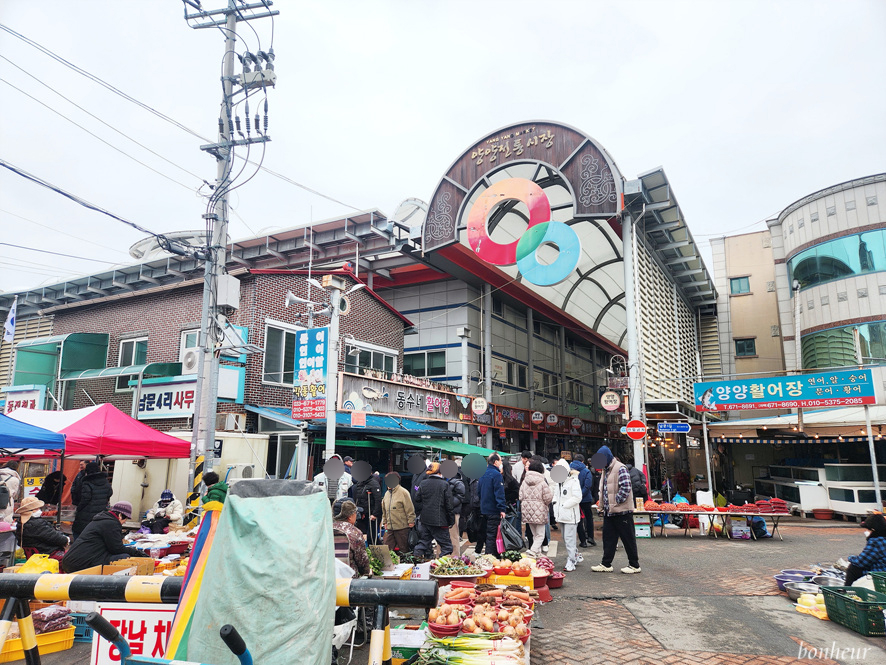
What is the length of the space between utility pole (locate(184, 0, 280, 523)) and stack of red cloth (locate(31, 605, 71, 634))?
479cm

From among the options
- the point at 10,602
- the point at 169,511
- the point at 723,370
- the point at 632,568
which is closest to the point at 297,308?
the point at 169,511

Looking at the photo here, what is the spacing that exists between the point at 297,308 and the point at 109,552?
37.2 feet

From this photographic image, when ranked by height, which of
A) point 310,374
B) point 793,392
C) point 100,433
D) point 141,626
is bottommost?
point 141,626

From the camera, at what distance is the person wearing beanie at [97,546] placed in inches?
269

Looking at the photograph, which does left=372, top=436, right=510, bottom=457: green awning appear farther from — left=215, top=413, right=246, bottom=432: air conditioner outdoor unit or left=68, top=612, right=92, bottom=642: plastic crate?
left=68, top=612, right=92, bottom=642: plastic crate

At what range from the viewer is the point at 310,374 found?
14.0 m

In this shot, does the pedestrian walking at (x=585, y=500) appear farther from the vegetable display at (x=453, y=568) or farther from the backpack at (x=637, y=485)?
the vegetable display at (x=453, y=568)

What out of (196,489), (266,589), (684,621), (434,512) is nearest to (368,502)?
(434,512)

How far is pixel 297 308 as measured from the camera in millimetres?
17844

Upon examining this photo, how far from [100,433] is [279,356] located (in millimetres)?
7253

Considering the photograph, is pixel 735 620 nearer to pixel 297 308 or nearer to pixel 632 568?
pixel 632 568

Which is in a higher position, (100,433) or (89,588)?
(100,433)

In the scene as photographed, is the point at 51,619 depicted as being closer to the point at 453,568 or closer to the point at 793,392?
the point at 453,568

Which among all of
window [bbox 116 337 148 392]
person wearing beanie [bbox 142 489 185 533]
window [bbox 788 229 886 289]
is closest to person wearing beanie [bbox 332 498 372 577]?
person wearing beanie [bbox 142 489 185 533]
